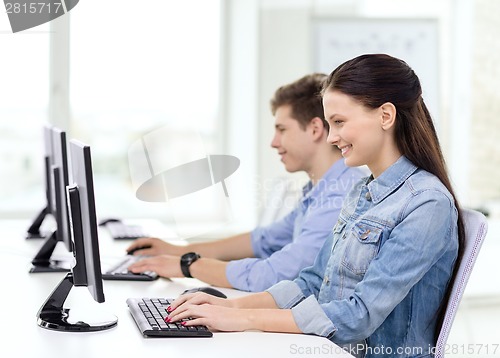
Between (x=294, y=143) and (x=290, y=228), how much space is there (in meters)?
0.37

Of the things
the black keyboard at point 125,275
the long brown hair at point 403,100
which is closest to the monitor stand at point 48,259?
the black keyboard at point 125,275

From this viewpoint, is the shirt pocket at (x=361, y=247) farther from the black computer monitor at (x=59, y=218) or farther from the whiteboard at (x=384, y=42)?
the whiteboard at (x=384, y=42)

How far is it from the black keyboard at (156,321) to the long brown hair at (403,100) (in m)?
0.56

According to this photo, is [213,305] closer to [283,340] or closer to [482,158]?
[283,340]

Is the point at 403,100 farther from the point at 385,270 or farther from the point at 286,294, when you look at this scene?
the point at 286,294

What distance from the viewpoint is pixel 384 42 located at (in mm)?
4359

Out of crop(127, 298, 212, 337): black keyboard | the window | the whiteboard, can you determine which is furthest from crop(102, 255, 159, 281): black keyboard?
the whiteboard

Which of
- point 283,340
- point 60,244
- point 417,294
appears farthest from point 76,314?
point 60,244

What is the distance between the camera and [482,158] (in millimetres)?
4812

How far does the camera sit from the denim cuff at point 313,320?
1.52 m

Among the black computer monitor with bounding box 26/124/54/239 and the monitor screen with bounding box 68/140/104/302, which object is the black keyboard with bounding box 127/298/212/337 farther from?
the black computer monitor with bounding box 26/124/54/239

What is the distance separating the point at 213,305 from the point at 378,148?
0.51 m

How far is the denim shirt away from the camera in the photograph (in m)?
1.51

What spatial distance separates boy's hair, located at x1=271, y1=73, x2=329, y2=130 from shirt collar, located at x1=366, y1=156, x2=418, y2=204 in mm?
633
